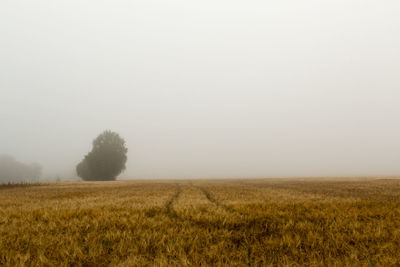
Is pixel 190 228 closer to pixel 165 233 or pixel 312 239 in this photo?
pixel 165 233

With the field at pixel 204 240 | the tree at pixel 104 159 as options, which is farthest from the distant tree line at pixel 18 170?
the field at pixel 204 240

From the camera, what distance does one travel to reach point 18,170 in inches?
5458

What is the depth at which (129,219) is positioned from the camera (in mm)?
5766

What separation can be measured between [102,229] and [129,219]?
2.61ft

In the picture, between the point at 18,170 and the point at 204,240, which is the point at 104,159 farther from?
the point at 18,170

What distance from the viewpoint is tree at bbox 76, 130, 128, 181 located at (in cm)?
6556

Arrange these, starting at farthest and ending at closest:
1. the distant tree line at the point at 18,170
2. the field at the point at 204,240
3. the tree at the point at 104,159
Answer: the distant tree line at the point at 18,170 → the tree at the point at 104,159 → the field at the point at 204,240

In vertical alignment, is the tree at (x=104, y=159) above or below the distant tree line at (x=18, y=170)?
above

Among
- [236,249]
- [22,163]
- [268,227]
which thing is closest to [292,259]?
[236,249]

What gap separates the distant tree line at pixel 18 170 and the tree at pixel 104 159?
88042 mm

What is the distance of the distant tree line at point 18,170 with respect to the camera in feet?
435

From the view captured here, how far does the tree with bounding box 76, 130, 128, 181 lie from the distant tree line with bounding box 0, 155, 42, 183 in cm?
8804

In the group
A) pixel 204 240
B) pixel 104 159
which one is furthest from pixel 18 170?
pixel 204 240

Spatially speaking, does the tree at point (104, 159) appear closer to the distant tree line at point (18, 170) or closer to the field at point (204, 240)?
the field at point (204, 240)
